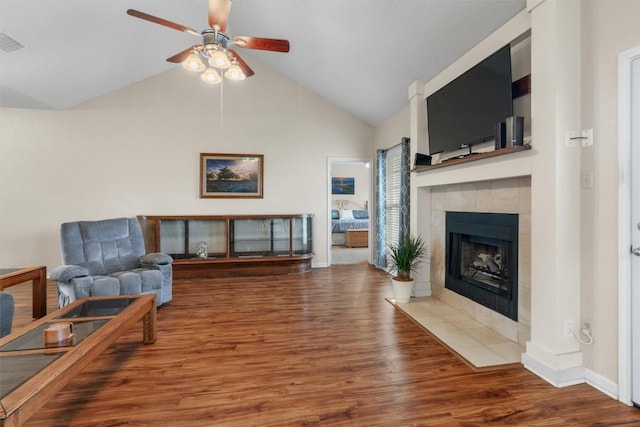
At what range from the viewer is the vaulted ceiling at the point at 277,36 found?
304 centimetres

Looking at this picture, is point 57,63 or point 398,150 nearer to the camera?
point 57,63

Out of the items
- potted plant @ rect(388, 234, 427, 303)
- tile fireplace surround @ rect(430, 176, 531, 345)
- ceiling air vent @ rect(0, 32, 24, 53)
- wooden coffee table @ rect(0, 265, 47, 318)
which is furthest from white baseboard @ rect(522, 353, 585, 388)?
ceiling air vent @ rect(0, 32, 24, 53)

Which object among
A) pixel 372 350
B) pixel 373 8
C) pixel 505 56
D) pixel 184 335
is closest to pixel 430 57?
pixel 373 8

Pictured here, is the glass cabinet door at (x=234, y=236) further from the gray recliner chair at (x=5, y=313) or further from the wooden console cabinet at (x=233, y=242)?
the gray recliner chair at (x=5, y=313)

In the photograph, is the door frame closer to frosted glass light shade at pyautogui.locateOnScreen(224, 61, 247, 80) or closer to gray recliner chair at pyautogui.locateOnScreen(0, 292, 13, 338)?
frosted glass light shade at pyautogui.locateOnScreen(224, 61, 247, 80)

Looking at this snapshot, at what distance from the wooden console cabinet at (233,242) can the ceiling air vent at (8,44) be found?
2.61 meters

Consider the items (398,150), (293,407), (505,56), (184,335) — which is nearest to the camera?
(293,407)

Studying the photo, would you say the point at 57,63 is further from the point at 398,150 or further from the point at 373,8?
the point at 398,150

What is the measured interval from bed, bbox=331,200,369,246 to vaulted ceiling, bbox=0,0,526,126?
386 centimetres

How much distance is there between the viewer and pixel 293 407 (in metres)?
1.77

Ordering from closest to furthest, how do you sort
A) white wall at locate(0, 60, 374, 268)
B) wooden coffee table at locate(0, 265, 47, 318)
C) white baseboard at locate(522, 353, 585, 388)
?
white baseboard at locate(522, 353, 585, 388), wooden coffee table at locate(0, 265, 47, 318), white wall at locate(0, 60, 374, 268)

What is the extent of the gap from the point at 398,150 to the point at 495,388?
386 cm

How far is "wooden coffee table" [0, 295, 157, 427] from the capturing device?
1265mm

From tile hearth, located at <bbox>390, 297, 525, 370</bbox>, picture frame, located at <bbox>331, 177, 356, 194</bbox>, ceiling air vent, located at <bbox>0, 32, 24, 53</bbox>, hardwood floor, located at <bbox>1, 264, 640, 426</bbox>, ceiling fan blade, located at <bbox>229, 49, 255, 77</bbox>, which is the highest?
ceiling air vent, located at <bbox>0, 32, 24, 53</bbox>
